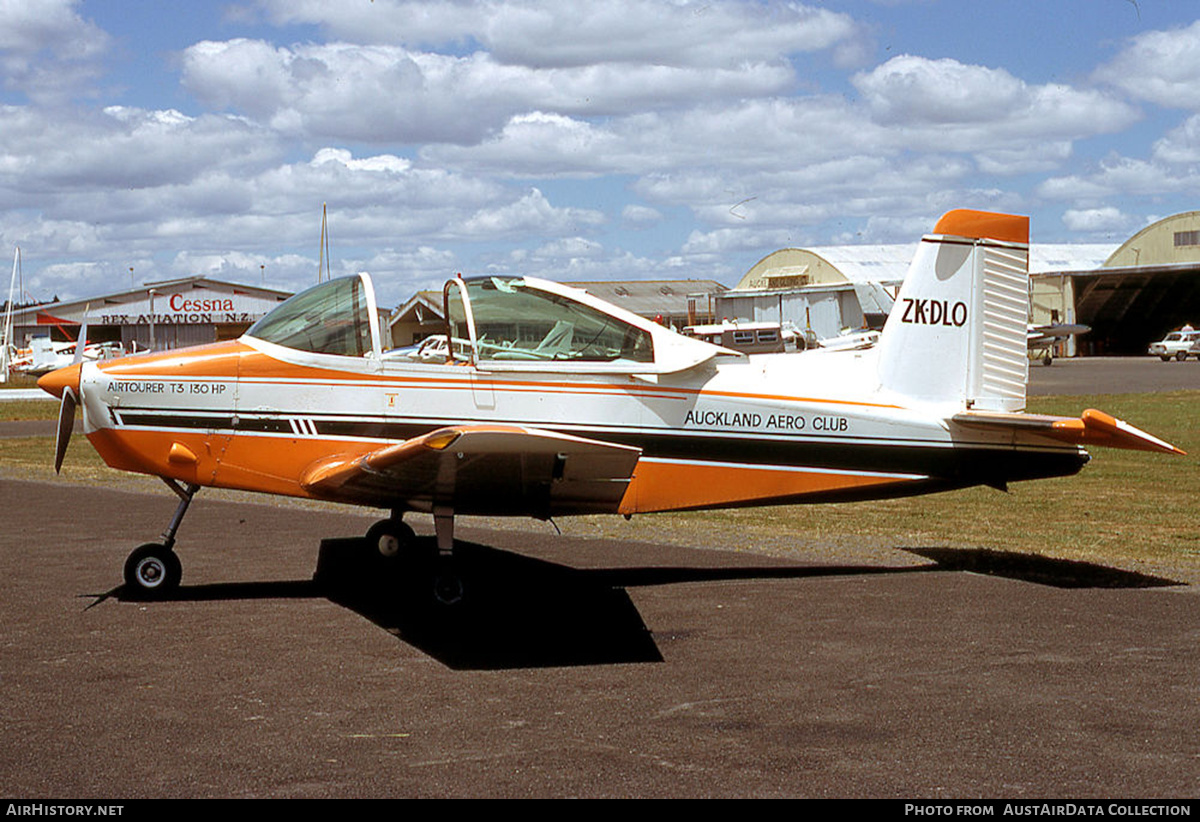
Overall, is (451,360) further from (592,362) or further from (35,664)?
(35,664)

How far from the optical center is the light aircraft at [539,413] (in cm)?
789

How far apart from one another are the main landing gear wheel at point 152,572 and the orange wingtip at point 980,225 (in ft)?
19.7

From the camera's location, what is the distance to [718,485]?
8.33 metres

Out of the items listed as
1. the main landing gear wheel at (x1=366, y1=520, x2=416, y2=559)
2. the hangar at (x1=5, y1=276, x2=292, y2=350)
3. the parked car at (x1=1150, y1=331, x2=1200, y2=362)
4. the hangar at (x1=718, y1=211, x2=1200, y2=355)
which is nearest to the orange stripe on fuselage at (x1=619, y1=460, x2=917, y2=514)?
the main landing gear wheel at (x1=366, y1=520, x2=416, y2=559)

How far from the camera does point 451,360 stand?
317 inches

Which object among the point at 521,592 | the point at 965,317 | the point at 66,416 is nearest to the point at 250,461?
the point at 66,416

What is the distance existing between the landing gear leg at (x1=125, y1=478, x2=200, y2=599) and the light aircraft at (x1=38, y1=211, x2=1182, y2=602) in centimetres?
1

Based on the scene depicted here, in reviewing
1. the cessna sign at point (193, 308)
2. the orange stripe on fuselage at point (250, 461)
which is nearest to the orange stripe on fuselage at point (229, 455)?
the orange stripe on fuselage at point (250, 461)

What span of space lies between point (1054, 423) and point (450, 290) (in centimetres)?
425

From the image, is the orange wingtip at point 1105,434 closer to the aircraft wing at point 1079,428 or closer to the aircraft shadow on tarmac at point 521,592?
the aircraft wing at point 1079,428

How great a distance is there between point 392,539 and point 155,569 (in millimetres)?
1957

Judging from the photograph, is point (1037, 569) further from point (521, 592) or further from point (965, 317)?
point (521, 592)

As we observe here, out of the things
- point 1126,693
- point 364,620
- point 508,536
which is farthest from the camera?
point 508,536
